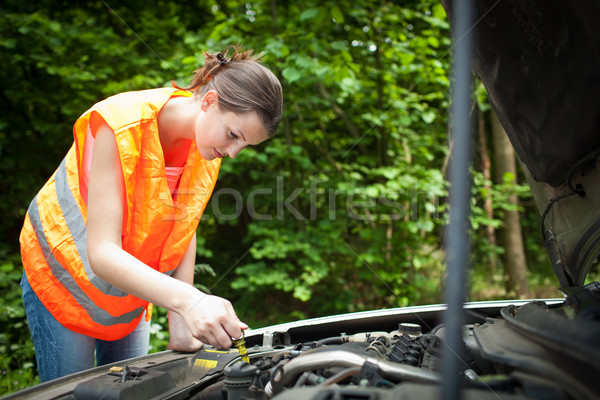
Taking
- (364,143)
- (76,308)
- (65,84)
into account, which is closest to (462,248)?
(76,308)

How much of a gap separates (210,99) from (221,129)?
0.13 meters

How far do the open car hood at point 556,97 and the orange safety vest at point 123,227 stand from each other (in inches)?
45.9

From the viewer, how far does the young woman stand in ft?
4.28

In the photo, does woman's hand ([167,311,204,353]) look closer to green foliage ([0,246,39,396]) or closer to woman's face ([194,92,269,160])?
woman's face ([194,92,269,160])

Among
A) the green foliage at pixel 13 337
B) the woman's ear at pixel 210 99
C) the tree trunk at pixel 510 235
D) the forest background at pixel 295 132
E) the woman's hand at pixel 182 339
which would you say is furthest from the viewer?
the tree trunk at pixel 510 235

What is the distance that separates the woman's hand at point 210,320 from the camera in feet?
3.71

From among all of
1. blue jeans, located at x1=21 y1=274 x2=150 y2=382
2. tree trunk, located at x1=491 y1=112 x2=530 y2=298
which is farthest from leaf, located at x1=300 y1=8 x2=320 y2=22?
tree trunk, located at x1=491 y1=112 x2=530 y2=298

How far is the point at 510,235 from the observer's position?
245 inches

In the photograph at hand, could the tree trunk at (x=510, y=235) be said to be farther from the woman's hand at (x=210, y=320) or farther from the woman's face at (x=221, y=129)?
the woman's hand at (x=210, y=320)

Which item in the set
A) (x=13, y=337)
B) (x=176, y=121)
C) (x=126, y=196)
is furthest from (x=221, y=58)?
(x=13, y=337)

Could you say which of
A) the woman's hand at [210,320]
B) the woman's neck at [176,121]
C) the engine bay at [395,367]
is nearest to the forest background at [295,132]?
the woman's neck at [176,121]

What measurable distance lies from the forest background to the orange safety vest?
2.10 meters

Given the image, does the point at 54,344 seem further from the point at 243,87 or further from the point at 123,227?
the point at 243,87

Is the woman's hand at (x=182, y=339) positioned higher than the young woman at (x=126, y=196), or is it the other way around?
the young woman at (x=126, y=196)
